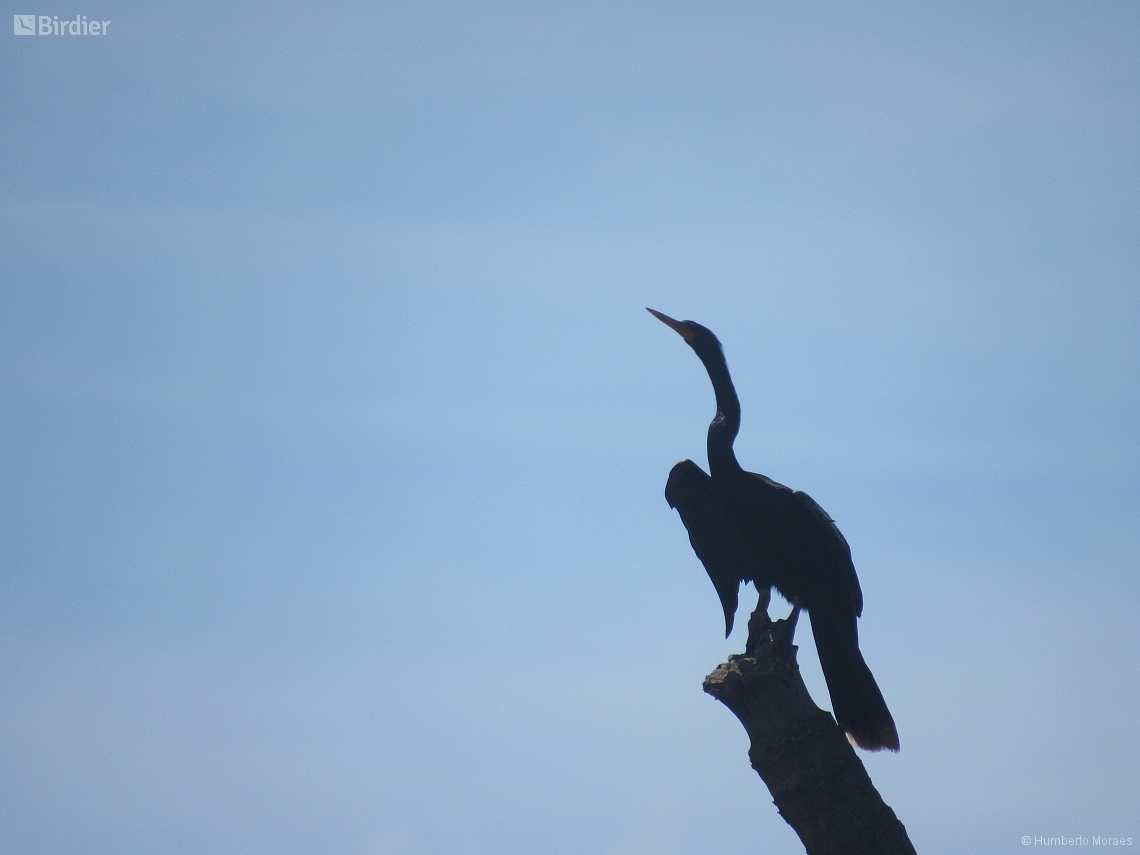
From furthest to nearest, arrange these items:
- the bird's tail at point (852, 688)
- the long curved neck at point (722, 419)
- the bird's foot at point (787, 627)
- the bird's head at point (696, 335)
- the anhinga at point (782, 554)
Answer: the bird's head at point (696, 335) < the long curved neck at point (722, 419) < the anhinga at point (782, 554) < the bird's tail at point (852, 688) < the bird's foot at point (787, 627)

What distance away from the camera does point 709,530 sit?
777cm

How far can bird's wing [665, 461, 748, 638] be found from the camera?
760 cm

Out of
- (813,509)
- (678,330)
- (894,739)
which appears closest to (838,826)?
(894,739)

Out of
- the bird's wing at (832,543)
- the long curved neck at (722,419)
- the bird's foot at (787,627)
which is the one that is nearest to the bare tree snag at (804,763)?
the bird's foot at (787,627)

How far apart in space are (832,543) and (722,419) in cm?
155

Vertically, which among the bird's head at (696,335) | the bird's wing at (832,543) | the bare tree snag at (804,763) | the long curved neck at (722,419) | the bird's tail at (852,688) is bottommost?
the bare tree snag at (804,763)

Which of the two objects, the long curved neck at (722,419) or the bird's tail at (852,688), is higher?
the long curved neck at (722,419)

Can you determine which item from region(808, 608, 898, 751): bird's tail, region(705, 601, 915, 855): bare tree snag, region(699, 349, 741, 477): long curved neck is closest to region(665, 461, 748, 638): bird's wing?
region(699, 349, 741, 477): long curved neck

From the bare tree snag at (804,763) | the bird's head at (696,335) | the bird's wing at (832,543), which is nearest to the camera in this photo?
the bare tree snag at (804,763)

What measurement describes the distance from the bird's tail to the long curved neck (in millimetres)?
1530

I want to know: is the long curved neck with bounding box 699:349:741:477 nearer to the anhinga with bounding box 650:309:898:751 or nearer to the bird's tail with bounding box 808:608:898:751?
the anhinga with bounding box 650:309:898:751

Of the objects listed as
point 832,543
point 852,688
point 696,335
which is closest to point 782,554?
point 832,543

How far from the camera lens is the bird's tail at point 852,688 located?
20.2 feet

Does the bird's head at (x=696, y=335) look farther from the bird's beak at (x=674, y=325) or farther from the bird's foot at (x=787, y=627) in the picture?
the bird's foot at (x=787, y=627)
